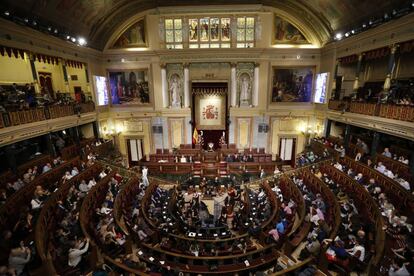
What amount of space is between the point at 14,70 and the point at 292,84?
18.9 m

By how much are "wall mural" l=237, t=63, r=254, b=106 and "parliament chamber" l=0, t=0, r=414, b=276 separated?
80mm

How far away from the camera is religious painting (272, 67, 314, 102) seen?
655 inches

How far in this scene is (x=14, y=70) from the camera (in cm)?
1323

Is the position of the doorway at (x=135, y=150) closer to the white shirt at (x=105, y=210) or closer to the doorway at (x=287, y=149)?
the white shirt at (x=105, y=210)

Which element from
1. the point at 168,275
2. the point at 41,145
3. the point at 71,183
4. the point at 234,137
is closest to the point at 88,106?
the point at 41,145

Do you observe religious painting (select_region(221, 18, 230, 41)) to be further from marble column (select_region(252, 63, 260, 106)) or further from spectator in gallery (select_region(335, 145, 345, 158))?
spectator in gallery (select_region(335, 145, 345, 158))

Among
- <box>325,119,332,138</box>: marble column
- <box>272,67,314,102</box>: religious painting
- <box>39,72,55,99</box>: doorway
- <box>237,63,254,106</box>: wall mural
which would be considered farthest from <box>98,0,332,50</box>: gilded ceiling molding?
<box>325,119,332,138</box>: marble column

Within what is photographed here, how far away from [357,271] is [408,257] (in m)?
1.31

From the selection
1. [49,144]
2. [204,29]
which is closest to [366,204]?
[204,29]

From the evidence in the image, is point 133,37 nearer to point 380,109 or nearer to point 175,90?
point 175,90

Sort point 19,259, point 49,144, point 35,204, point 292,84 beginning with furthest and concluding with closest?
point 292,84 < point 49,144 < point 35,204 < point 19,259

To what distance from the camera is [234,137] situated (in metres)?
17.6

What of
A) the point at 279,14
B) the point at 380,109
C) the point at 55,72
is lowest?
the point at 380,109

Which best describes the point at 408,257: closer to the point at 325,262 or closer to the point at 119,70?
the point at 325,262
